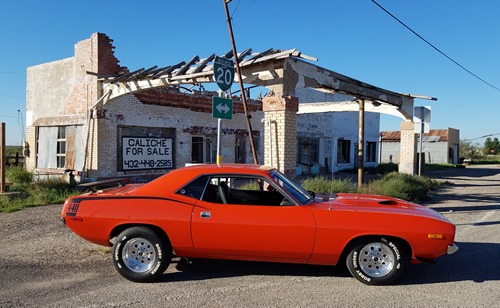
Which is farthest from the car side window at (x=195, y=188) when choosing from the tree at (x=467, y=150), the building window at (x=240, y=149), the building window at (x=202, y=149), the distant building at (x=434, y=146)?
the tree at (x=467, y=150)

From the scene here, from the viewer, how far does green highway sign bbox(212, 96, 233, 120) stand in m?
7.25

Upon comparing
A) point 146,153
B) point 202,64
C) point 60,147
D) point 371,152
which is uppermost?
point 202,64

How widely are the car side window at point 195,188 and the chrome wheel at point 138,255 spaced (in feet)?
2.39

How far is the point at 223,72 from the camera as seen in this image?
24.6ft

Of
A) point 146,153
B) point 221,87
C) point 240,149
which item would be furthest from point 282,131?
point 240,149

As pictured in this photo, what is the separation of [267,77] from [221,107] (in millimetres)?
2489

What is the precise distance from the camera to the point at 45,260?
5824mm

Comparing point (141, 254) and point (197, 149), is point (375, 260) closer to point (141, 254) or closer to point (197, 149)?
point (141, 254)

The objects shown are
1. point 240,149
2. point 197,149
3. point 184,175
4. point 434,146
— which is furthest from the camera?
point 434,146

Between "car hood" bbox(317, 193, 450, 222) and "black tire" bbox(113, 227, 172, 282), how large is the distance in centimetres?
199

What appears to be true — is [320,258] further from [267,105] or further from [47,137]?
[47,137]

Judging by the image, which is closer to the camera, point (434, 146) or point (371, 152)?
point (371, 152)

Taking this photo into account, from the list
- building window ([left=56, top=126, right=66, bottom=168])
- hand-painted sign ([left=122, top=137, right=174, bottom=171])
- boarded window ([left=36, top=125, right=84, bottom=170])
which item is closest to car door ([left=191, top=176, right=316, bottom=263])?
hand-painted sign ([left=122, top=137, right=174, bottom=171])

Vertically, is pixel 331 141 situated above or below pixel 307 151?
above
